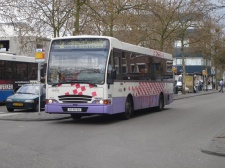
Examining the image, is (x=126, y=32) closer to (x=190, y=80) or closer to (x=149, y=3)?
(x=149, y=3)

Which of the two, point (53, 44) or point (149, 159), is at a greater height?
point (53, 44)

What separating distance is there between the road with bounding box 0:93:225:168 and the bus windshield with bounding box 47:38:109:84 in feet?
5.44

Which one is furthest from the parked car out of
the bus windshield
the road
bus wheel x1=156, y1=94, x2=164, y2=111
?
the bus windshield

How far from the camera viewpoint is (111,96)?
50.9 feet

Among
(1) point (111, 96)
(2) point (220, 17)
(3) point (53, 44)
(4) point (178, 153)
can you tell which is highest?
(2) point (220, 17)

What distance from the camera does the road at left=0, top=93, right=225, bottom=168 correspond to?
28.1 ft

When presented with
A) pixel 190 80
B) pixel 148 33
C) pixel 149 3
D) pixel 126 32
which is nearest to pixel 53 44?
pixel 149 3

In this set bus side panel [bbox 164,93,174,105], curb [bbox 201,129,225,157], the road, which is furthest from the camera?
bus side panel [bbox 164,93,174,105]

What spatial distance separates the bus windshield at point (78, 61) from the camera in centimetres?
1518

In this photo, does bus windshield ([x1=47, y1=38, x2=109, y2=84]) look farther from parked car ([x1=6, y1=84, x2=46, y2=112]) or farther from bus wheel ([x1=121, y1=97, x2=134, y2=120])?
parked car ([x1=6, y1=84, x2=46, y2=112])

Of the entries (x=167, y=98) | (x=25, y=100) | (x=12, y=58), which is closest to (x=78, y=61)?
(x=25, y=100)

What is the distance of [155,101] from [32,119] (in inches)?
273

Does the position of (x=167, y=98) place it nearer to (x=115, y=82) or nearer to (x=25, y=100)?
(x=25, y=100)

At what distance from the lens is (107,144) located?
10891 millimetres
